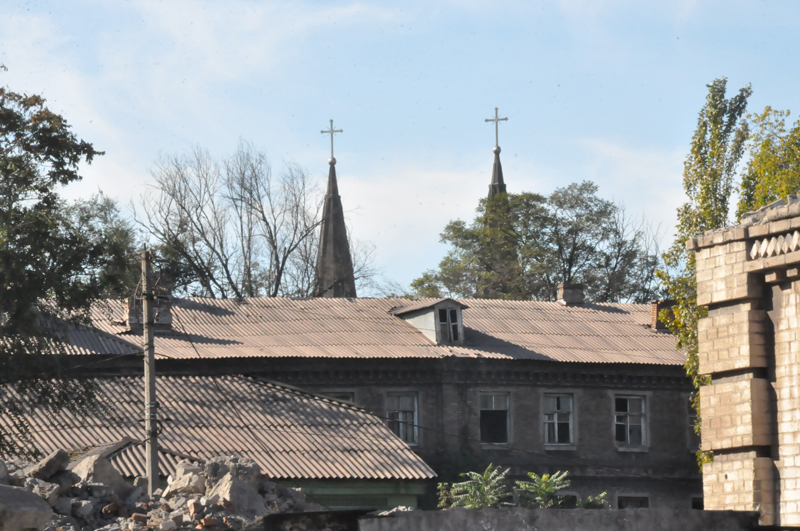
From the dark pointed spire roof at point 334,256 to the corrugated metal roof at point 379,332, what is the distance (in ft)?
40.3

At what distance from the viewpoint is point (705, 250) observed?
1223 cm

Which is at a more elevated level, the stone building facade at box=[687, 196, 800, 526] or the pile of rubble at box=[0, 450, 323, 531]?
the stone building facade at box=[687, 196, 800, 526]

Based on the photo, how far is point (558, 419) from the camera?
112 feet

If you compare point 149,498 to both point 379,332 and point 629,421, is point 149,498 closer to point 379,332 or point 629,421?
point 379,332

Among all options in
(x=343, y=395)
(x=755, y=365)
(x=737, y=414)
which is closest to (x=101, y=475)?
(x=737, y=414)

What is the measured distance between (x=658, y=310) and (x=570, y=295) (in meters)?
3.64

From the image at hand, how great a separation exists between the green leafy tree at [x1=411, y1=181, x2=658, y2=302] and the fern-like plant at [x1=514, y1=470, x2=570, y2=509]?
16.4 meters

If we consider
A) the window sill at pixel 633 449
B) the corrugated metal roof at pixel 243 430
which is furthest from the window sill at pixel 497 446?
the corrugated metal roof at pixel 243 430

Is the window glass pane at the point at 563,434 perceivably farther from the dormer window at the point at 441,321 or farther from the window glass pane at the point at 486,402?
the dormer window at the point at 441,321

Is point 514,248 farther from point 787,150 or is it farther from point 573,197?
point 787,150

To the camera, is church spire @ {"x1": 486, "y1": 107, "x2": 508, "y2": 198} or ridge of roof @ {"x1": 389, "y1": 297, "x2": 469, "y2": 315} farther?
church spire @ {"x1": 486, "y1": 107, "x2": 508, "y2": 198}

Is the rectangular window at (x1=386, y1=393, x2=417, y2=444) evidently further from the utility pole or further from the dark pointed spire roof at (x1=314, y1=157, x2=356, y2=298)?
the dark pointed spire roof at (x1=314, y1=157, x2=356, y2=298)

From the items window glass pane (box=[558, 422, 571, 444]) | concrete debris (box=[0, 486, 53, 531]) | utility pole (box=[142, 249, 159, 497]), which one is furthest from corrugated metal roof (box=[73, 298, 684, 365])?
concrete debris (box=[0, 486, 53, 531])

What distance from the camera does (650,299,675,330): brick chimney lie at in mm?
36188
